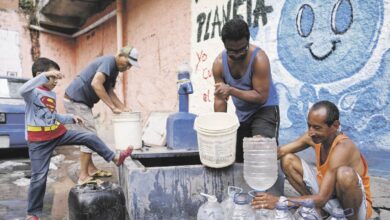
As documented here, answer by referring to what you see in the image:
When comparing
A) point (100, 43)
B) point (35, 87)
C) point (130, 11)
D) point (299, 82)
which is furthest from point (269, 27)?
point (100, 43)

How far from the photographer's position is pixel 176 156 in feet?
12.1

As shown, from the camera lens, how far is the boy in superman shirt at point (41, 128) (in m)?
3.21

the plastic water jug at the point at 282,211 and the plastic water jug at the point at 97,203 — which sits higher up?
the plastic water jug at the point at 282,211

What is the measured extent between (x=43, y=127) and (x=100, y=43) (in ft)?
28.4

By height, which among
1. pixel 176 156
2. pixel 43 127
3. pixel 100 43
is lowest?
pixel 176 156

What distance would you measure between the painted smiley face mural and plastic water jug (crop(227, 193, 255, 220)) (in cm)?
222

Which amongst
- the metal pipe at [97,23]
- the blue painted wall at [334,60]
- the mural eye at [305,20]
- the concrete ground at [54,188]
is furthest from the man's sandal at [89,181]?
the metal pipe at [97,23]

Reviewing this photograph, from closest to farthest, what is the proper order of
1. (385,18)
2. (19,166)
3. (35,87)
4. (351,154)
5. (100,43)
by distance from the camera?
1. (351,154)
2. (35,87)
3. (385,18)
4. (19,166)
5. (100,43)

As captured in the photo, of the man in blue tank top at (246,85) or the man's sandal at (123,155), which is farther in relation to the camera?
→ the man's sandal at (123,155)

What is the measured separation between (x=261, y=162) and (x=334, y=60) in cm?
180

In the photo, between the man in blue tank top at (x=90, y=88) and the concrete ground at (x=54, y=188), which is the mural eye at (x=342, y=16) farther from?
the man in blue tank top at (x=90, y=88)

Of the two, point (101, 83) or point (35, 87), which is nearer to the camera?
point (35, 87)

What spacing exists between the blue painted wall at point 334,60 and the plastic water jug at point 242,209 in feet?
6.03

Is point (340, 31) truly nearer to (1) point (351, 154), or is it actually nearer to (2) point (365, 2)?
(2) point (365, 2)
